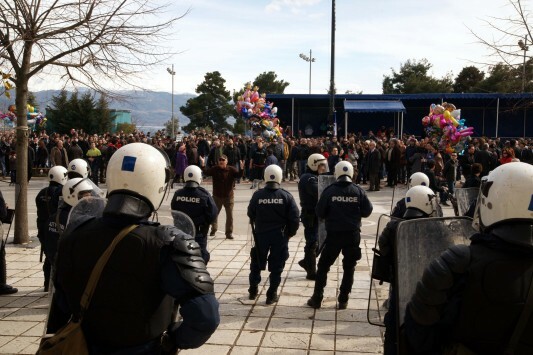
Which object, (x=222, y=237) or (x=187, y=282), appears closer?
(x=187, y=282)

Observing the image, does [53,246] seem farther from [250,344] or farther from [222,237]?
[222,237]

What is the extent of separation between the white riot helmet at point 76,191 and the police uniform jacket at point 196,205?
1.59 m

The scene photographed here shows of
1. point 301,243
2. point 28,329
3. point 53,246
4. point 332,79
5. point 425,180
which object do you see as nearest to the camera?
point 28,329

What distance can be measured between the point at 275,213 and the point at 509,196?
454 centimetres

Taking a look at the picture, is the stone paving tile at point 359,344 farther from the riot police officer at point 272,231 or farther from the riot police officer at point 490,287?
the riot police officer at point 490,287

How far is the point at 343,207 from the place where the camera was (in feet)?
21.9

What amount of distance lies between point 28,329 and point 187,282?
431cm

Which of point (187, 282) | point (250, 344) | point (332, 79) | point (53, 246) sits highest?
point (332, 79)

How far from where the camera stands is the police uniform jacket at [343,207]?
6.63m

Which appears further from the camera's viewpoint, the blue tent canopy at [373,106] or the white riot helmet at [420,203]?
the blue tent canopy at [373,106]

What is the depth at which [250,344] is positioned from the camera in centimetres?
545

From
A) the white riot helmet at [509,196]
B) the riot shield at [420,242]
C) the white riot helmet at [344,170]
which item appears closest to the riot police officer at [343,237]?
the white riot helmet at [344,170]

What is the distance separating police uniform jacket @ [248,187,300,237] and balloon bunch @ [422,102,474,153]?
592 inches

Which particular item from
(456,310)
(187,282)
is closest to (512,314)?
(456,310)
